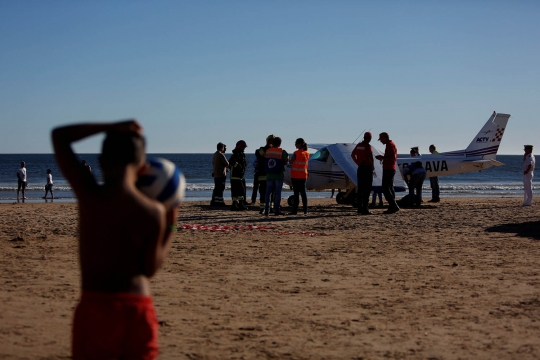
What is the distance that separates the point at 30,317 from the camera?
6.15 metres

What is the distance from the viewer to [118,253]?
2.98 meters

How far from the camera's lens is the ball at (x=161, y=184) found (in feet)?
10.3

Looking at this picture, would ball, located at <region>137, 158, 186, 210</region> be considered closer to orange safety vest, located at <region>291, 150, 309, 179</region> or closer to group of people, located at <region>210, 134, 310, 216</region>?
group of people, located at <region>210, 134, 310, 216</region>

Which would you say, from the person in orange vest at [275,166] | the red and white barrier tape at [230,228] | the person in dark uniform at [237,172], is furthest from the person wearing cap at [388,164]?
the red and white barrier tape at [230,228]

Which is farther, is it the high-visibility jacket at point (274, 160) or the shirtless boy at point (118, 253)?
the high-visibility jacket at point (274, 160)

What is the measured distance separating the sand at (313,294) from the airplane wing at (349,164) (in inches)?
264

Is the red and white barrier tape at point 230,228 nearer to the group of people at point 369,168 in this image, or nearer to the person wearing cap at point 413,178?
the group of people at point 369,168

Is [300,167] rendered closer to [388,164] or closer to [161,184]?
[388,164]

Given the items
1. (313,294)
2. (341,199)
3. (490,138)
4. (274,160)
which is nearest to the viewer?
(313,294)

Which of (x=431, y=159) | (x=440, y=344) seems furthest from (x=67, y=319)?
(x=431, y=159)

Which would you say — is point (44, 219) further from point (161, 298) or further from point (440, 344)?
point (440, 344)

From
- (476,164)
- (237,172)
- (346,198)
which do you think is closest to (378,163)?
(346,198)

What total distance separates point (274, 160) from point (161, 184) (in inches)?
523

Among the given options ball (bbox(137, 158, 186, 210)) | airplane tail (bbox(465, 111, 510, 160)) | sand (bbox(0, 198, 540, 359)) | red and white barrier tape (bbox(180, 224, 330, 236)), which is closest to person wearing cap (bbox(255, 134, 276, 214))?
red and white barrier tape (bbox(180, 224, 330, 236))
